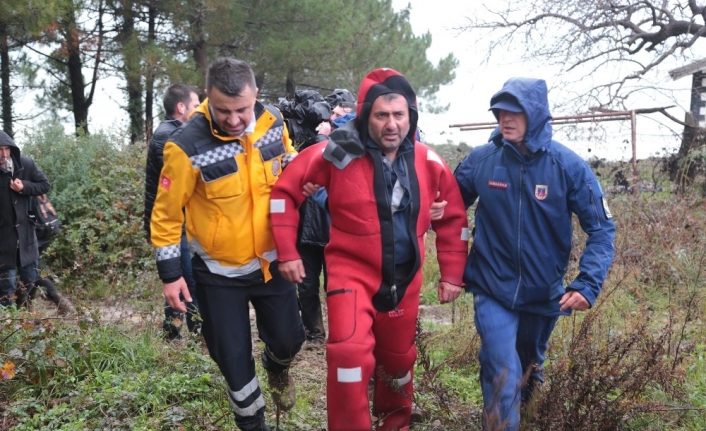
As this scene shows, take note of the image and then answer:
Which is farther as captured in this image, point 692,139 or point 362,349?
point 692,139

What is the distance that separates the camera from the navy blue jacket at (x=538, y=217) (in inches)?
150

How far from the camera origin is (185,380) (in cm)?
483

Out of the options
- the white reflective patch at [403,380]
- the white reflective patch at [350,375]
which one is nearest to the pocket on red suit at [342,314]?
the white reflective patch at [350,375]

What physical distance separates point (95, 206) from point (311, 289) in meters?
5.73

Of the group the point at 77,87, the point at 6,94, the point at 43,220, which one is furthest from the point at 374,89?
the point at 6,94

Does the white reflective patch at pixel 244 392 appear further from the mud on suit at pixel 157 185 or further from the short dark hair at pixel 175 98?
the short dark hair at pixel 175 98

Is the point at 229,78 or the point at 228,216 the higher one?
the point at 229,78

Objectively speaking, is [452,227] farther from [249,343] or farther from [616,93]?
[616,93]

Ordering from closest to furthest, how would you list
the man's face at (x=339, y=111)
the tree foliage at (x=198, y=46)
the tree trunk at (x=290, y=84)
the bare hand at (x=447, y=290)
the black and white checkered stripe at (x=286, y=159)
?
the bare hand at (x=447, y=290) → the black and white checkered stripe at (x=286, y=159) → the man's face at (x=339, y=111) → the tree foliage at (x=198, y=46) → the tree trunk at (x=290, y=84)

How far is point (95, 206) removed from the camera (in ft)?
35.0

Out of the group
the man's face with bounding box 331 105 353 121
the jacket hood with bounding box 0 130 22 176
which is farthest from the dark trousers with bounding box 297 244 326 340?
the jacket hood with bounding box 0 130 22 176

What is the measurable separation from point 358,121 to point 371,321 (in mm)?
1038

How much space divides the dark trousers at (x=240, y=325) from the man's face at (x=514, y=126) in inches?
58.4

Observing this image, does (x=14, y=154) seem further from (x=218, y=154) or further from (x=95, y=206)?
(x=218, y=154)
